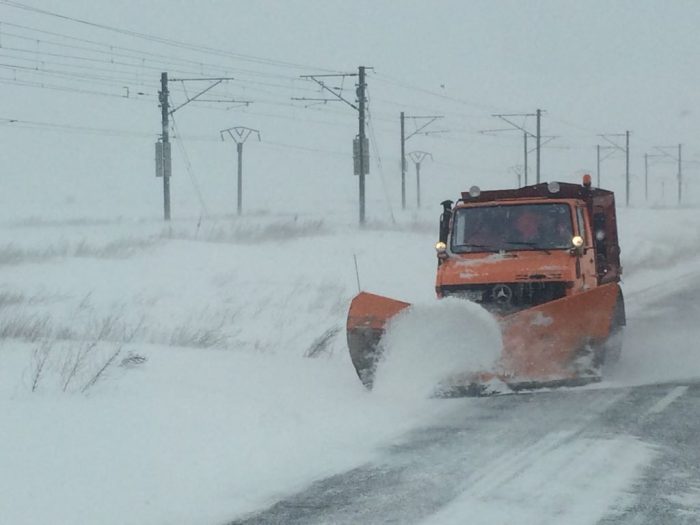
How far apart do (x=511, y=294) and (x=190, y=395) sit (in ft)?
11.7

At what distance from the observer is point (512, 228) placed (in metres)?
11.4

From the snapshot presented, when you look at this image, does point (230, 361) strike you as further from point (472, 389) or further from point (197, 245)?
point (197, 245)

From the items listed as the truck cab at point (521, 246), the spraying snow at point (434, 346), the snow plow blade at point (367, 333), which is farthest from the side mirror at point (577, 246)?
the snow plow blade at point (367, 333)

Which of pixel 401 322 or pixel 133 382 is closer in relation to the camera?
pixel 133 382

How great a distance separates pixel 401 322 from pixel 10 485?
184 inches

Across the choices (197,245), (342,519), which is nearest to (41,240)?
(197,245)

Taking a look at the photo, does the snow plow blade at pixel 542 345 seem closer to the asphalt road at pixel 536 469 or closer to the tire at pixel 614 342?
the asphalt road at pixel 536 469

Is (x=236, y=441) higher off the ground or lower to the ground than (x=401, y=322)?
lower

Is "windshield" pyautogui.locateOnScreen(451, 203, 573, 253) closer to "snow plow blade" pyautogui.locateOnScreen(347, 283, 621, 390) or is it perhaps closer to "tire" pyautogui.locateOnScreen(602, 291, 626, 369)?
"tire" pyautogui.locateOnScreen(602, 291, 626, 369)

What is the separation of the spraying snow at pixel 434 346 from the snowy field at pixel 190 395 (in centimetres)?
5

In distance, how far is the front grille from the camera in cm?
1060

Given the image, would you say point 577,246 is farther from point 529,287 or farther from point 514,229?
point 529,287

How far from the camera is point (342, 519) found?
5715mm

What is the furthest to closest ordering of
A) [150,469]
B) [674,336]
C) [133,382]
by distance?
[674,336] → [133,382] → [150,469]
